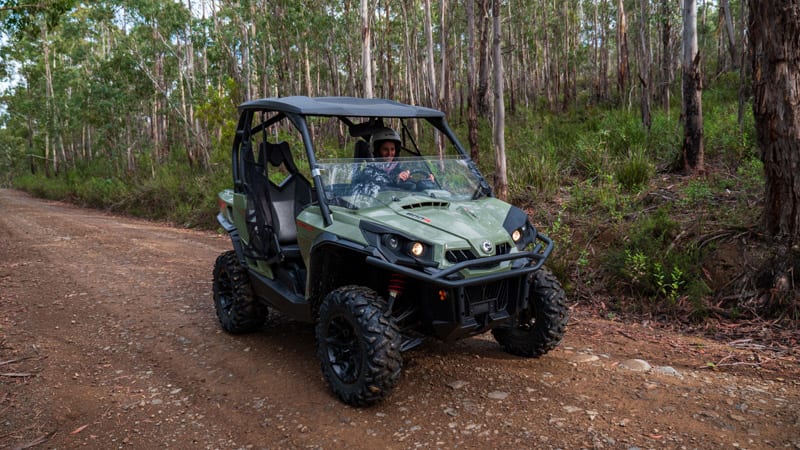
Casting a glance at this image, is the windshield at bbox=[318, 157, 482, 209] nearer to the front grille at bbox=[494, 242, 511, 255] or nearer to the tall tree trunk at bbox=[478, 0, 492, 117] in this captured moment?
the front grille at bbox=[494, 242, 511, 255]

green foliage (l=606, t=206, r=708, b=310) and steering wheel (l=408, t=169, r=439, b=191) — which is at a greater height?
steering wheel (l=408, t=169, r=439, b=191)

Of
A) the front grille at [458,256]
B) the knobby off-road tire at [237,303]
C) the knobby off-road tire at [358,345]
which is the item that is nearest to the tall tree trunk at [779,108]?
the front grille at [458,256]

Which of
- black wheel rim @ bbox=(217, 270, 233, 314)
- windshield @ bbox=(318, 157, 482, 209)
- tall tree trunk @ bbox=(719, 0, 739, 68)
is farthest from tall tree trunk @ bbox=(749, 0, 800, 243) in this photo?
tall tree trunk @ bbox=(719, 0, 739, 68)

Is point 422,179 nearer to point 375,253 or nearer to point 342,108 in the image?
point 342,108

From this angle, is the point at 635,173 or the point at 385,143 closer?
the point at 385,143

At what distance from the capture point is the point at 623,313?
5.56 m

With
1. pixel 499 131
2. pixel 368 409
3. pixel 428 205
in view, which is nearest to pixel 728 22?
pixel 499 131

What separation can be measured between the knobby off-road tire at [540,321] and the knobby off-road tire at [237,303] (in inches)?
93.5

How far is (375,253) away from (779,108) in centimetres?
423

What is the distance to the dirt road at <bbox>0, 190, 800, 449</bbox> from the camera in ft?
10.7

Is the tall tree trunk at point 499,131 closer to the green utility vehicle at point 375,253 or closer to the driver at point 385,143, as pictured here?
the green utility vehicle at point 375,253

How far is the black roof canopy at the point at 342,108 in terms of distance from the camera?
4204mm

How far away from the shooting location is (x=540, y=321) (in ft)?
13.7

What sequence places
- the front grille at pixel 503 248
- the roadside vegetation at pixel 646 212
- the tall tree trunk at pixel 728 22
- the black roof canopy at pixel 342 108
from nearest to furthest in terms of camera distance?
the front grille at pixel 503 248
the black roof canopy at pixel 342 108
the roadside vegetation at pixel 646 212
the tall tree trunk at pixel 728 22
